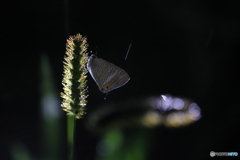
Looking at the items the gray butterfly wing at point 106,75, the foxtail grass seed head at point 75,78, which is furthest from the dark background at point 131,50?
the foxtail grass seed head at point 75,78

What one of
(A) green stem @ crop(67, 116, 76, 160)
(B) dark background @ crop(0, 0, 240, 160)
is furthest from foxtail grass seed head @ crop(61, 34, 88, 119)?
(B) dark background @ crop(0, 0, 240, 160)

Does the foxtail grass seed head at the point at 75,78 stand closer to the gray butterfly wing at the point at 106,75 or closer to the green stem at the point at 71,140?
the green stem at the point at 71,140

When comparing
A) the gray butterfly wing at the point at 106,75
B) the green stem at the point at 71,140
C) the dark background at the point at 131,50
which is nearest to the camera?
the green stem at the point at 71,140

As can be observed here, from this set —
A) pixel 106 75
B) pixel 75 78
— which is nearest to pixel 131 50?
pixel 106 75

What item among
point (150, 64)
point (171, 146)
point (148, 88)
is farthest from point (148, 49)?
point (171, 146)

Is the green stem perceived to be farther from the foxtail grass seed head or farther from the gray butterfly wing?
the gray butterfly wing
